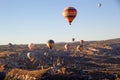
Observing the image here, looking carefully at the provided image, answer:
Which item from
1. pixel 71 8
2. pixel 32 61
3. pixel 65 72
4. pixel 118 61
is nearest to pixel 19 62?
pixel 32 61

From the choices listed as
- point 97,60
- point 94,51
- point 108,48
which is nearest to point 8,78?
A: point 97,60

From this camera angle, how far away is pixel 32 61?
76062mm

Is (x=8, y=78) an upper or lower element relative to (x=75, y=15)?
lower

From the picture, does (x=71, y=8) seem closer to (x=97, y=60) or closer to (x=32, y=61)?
(x=32, y=61)

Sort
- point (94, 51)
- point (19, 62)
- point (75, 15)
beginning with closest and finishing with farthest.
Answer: point (75, 15)
point (19, 62)
point (94, 51)

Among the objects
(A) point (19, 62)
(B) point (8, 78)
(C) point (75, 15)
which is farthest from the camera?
(A) point (19, 62)

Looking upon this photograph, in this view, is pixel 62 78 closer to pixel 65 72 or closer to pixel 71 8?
pixel 65 72

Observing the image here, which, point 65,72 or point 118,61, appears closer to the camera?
point 65,72

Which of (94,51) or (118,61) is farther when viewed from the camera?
(94,51)

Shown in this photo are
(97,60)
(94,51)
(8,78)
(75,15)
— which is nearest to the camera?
(75,15)

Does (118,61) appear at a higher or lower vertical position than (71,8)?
lower

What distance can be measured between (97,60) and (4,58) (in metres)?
33.2

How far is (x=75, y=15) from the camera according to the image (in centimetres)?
4659

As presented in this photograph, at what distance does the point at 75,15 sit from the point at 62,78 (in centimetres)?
990
